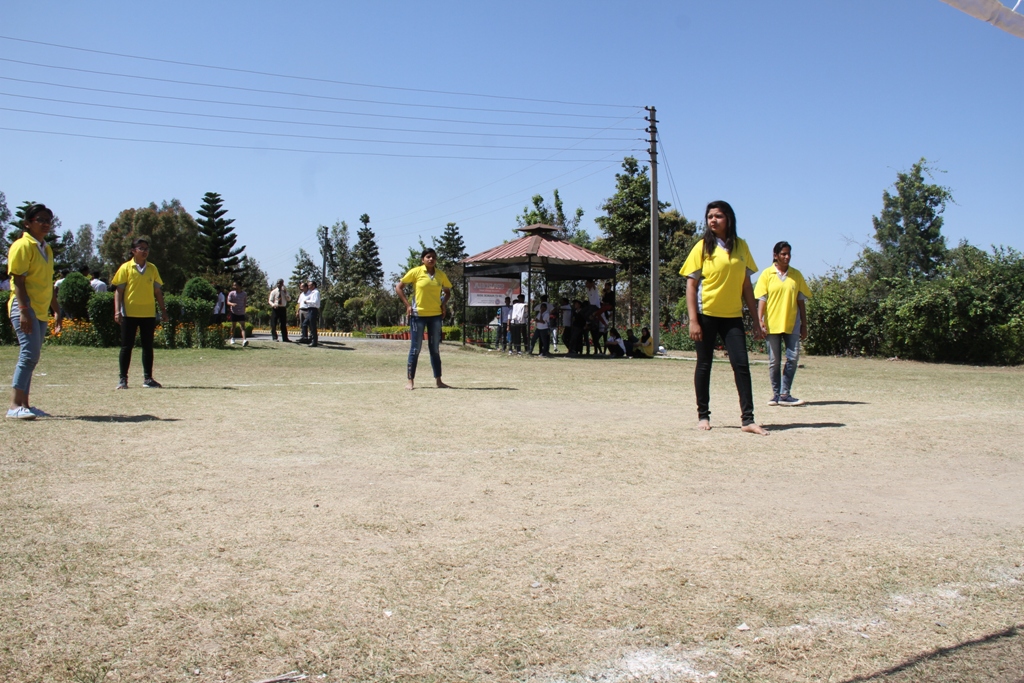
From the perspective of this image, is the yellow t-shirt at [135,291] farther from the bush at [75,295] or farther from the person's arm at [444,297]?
the bush at [75,295]

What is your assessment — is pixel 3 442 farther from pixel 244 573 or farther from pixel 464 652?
pixel 464 652

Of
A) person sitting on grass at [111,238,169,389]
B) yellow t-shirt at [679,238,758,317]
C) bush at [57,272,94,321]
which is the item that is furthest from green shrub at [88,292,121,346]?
yellow t-shirt at [679,238,758,317]

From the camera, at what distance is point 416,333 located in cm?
1057

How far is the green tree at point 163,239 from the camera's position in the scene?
66125 millimetres

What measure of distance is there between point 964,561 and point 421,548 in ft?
7.55

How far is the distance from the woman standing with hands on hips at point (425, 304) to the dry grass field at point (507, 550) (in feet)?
10.4

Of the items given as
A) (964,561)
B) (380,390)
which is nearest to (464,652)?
(964,561)

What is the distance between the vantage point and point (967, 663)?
2566 millimetres

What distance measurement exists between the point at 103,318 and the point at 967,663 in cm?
1873

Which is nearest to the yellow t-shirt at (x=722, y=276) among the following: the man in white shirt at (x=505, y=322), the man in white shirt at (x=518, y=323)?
the man in white shirt at (x=518, y=323)

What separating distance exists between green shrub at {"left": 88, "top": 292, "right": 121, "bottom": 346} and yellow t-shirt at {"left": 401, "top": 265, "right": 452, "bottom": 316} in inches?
405

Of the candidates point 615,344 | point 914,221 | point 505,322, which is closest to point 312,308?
point 505,322

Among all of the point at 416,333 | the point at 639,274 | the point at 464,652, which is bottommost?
the point at 464,652

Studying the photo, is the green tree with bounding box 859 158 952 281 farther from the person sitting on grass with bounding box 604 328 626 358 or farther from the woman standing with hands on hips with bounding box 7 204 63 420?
the woman standing with hands on hips with bounding box 7 204 63 420
